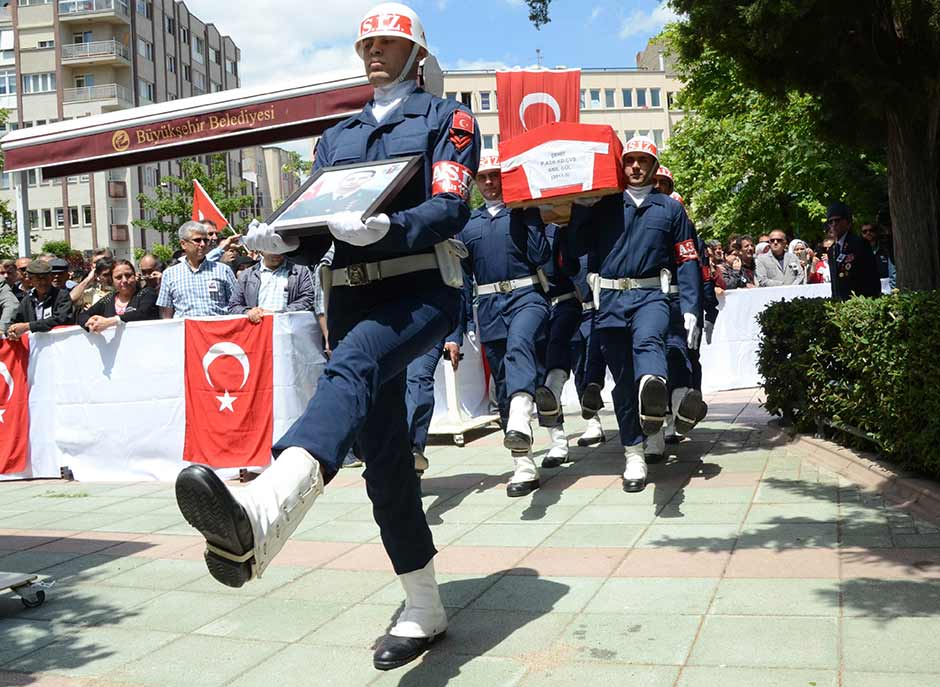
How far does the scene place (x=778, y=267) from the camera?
1501 centimetres

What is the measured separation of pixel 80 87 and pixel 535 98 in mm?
63937

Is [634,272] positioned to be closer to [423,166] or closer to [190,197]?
[423,166]

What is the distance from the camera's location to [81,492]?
28.1 ft

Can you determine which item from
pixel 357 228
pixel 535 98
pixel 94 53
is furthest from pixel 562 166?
pixel 94 53

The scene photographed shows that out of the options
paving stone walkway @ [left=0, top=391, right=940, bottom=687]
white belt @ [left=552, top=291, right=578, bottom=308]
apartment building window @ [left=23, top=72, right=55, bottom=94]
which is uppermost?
apartment building window @ [left=23, top=72, right=55, bottom=94]

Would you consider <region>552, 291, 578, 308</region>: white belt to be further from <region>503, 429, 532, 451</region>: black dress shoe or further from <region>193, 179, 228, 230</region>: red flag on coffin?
<region>193, 179, 228, 230</region>: red flag on coffin

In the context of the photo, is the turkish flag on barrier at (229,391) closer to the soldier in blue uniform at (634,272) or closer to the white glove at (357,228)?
the soldier in blue uniform at (634,272)

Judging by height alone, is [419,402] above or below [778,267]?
below

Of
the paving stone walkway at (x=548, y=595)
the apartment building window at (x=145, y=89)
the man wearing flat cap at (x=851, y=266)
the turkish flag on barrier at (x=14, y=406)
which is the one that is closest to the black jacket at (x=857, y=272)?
the man wearing flat cap at (x=851, y=266)

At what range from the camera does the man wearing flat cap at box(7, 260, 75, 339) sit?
9586mm

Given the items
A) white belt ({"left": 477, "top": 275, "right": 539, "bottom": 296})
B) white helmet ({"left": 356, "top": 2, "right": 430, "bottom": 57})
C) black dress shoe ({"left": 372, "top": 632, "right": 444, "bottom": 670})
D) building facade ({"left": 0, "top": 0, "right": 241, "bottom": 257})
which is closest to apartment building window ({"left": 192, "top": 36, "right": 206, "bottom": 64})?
building facade ({"left": 0, "top": 0, "right": 241, "bottom": 257})

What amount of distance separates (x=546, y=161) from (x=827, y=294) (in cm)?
864

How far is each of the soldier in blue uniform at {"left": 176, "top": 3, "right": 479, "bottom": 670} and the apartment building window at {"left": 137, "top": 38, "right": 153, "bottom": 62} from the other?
6978cm

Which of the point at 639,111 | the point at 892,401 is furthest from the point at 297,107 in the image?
the point at 639,111
